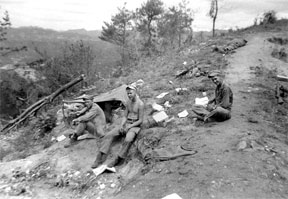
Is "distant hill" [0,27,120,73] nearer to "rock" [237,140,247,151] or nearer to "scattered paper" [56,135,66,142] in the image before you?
"scattered paper" [56,135,66,142]

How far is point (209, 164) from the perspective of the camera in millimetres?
5074

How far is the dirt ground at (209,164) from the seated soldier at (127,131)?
28cm

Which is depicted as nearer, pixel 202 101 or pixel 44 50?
pixel 202 101

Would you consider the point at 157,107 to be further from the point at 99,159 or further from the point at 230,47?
the point at 230,47

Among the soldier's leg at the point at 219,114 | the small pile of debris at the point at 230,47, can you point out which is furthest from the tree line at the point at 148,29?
the soldier's leg at the point at 219,114

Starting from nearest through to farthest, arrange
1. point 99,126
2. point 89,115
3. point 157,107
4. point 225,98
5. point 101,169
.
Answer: point 101,169 → point 225,98 → point 89,115 → point 99,126 → point 157,107

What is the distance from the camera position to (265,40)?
15484 mm

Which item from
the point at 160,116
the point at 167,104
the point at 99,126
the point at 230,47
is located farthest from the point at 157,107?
the point at 230,47

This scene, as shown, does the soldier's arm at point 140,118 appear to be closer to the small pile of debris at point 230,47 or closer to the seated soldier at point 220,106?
the seated soldier at point 220,106

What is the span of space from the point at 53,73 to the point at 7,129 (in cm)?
614

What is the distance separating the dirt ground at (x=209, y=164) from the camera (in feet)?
14.9

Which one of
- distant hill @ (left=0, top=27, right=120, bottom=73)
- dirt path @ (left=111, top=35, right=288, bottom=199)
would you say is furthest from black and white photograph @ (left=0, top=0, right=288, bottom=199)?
distant hill @ (left=0, top=27, right=120, bottom=73)

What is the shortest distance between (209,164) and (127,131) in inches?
87.7

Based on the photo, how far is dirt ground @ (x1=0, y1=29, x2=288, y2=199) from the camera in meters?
4.54
